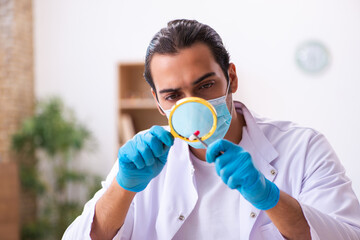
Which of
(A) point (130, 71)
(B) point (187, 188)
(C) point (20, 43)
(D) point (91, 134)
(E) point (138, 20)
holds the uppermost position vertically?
(E) point (138, 20)

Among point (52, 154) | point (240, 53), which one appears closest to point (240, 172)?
point (52, 154)

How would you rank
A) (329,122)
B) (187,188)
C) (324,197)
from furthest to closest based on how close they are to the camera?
(329,122) < (187,188) < (324,197)

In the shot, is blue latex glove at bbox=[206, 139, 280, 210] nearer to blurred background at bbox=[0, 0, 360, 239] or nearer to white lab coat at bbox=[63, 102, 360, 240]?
white lab coat at bbox=[63, 102, 360, 240]

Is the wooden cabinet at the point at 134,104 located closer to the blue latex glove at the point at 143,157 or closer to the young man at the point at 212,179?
the young man at the point at 212,179

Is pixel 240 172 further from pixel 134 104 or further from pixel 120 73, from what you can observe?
pixel 120 73

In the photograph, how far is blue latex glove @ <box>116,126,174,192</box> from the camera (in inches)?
50.7

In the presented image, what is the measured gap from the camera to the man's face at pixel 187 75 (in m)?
1.39

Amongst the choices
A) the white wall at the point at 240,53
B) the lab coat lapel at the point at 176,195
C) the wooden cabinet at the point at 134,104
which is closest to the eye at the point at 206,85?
the lab coat lapel at the point at 176,195

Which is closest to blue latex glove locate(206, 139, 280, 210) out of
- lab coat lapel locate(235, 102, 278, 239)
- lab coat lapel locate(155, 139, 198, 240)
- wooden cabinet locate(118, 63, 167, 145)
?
lab coat lapel locate(235, 102, 278, 239)

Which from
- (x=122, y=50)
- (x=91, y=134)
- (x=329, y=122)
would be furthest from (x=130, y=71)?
(x=329, y=122)

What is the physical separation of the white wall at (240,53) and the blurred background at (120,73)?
0.01 meters

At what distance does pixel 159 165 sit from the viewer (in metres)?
1.40

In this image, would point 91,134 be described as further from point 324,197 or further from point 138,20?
point 324,197

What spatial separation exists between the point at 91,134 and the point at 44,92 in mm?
804
